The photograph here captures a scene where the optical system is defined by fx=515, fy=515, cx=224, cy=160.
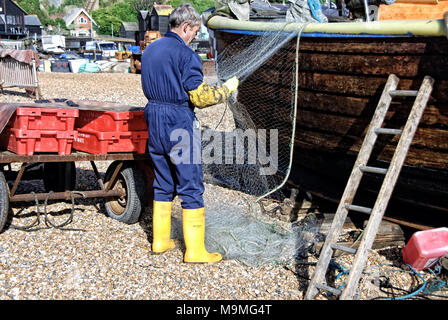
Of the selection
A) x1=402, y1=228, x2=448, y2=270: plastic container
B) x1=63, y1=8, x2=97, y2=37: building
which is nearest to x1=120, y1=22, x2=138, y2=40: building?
x1=63, y1=8, x2=97, y2=37: building

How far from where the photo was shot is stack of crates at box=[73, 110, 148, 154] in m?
5.11

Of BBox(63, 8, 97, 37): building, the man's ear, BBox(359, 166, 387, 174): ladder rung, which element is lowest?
BBox(359, 166, 387, 174): ladder rung

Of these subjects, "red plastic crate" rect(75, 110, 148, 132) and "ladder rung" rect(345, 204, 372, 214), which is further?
"red plastic crate" rect(75, 110, 148, 132)

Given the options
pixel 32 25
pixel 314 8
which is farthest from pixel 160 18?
pixel 314 8

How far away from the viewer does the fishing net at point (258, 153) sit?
4.89m

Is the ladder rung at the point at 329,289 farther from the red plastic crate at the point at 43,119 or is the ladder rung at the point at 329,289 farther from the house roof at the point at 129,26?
the house roof at the point at 129,26

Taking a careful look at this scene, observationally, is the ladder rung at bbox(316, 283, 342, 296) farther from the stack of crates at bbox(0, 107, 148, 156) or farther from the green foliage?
the green foliage

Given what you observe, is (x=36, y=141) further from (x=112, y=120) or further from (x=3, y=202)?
(x=112, y=120)

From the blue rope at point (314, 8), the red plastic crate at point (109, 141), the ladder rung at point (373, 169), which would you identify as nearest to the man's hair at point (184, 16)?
the red plastic crate at point (109, 141)

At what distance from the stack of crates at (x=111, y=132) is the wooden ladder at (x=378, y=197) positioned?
2160 mm

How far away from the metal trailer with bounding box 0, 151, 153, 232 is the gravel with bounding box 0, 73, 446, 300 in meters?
0.19

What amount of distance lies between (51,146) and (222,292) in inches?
89.3

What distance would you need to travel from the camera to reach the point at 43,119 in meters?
4.98

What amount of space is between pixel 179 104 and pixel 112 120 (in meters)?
1.02
